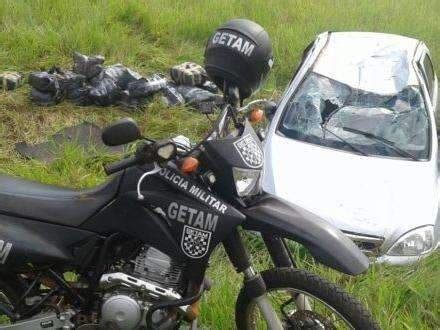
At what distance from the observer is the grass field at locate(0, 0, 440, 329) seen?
323cm

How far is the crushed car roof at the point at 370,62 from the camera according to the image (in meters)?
4.76

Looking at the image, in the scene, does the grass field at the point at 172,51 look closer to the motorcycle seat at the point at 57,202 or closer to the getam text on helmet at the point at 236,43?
the motorcycle seat at the point at 57,202

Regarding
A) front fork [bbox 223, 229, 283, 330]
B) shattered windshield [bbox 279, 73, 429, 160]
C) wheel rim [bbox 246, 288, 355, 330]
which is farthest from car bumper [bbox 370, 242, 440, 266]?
front fork [bbox 223, 229, 283, 330]

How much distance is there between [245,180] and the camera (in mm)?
2256

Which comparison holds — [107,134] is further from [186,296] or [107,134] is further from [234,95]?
[186,296]

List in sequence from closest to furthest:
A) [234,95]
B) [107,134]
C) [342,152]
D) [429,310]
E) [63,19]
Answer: [107,134], [234,95], [429,310], [342,152], [63,19]

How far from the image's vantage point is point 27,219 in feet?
8.09

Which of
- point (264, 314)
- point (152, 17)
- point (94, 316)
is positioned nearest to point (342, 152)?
point (264, 314)

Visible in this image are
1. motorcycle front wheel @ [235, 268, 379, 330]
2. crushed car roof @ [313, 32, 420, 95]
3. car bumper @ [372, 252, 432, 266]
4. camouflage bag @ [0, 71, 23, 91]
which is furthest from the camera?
camouflage bag @ [0, 71, 23, 91]

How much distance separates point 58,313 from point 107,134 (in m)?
0.92

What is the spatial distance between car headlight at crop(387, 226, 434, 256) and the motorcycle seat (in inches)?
75.8

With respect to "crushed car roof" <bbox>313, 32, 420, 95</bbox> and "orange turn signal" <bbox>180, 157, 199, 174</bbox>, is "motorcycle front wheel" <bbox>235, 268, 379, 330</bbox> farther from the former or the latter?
A: "crushed car roof" <bbox>313, 32, 420, 95</bbox>

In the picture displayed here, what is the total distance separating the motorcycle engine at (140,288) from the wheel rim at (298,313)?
37 centimetres

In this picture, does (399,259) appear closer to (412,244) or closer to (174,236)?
(412,244)
